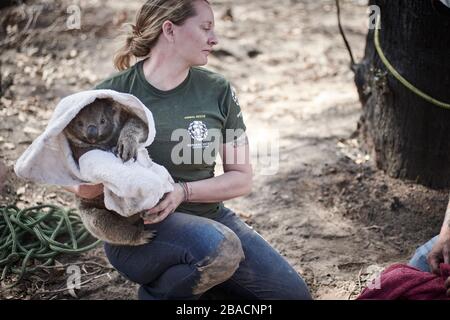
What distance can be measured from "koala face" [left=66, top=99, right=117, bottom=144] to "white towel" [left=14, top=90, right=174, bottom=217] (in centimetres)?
6

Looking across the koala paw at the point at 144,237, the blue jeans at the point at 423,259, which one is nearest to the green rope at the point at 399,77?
the blue jeans at the point at 423,259

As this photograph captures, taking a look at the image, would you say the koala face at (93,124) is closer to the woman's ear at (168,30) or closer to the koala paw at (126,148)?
the koala paw at (126,148)

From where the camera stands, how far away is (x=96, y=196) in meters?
2.71

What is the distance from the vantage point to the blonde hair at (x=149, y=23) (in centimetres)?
273

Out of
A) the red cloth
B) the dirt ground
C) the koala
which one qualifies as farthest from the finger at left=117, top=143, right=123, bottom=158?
the red cloth

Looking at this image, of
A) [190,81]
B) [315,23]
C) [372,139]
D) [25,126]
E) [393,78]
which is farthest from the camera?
[315,23]

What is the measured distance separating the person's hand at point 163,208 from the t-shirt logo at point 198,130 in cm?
26

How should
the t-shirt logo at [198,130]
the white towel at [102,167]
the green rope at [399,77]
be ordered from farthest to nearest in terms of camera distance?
the green rope at [399,77] → the t-shirt logo at [198,130] → the white towel at [102,167]

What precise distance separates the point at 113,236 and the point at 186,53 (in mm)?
844

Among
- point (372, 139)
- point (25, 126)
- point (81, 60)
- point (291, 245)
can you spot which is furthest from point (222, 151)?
point (81, 60)

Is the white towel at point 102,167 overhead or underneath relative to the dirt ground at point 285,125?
overhead

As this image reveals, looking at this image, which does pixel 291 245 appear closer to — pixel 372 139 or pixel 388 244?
pixel 388 244

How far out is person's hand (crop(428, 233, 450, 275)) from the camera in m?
2.61

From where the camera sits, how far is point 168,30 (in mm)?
2762
